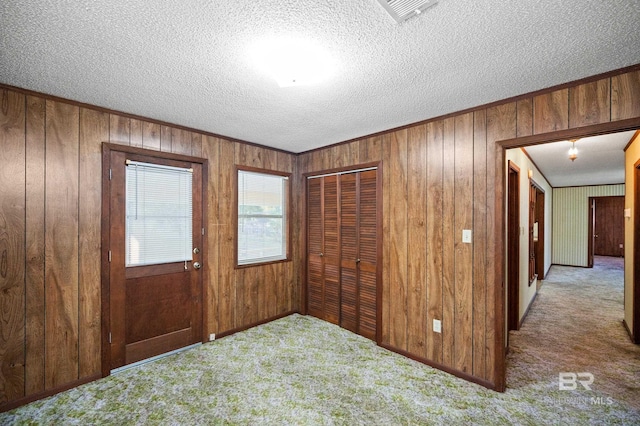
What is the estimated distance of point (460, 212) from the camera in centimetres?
266

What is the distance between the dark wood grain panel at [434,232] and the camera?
2.79 metres

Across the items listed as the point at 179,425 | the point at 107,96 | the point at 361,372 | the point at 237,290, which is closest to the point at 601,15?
the point at 361,372

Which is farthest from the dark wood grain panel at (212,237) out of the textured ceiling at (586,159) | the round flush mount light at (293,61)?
the textured ceiling at (586,159)

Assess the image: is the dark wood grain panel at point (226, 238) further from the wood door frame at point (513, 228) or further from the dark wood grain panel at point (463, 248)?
the wood door frame at point (513, 228)

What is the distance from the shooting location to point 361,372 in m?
2.70

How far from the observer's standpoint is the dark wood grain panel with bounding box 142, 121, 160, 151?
9.39 feet

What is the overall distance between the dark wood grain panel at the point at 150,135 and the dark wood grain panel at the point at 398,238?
2.51 metres

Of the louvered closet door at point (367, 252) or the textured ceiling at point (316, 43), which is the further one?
the louvered closet door at point (367, 252)

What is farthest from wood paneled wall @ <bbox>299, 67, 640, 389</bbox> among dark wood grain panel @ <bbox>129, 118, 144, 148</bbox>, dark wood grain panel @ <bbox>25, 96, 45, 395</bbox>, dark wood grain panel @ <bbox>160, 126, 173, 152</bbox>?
dark wood grain panel @ <bbox>25, 96, 45, 395</bbox>

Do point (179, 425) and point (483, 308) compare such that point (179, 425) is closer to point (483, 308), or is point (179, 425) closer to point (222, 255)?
point (222, 255)

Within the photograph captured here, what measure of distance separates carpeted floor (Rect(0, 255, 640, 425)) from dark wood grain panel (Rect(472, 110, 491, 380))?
A: 12.6 inches

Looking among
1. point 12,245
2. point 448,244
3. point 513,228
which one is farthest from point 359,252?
point 12,245

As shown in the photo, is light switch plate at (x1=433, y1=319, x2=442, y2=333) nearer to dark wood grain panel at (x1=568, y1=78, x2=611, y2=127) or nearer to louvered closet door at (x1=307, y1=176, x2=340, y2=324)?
louvered closet door at (x1=307, y1=176, x2=340, y2=324)

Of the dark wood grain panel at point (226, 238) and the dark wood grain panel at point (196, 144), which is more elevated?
the dark wood grain panel at point (196, 144)
